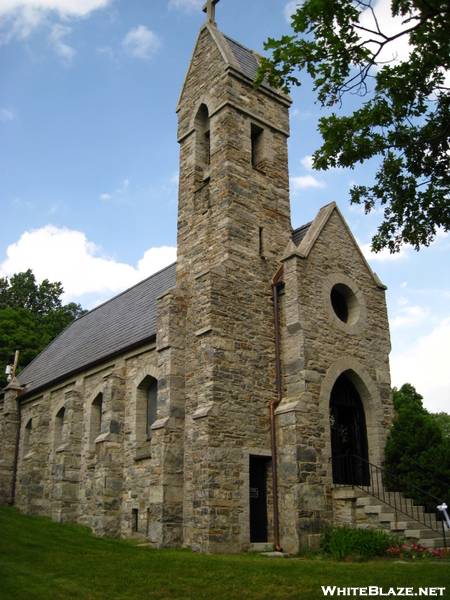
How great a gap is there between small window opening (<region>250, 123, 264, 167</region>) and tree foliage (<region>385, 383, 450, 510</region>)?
8631 mm

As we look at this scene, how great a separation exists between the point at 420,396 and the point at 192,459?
2540 cm

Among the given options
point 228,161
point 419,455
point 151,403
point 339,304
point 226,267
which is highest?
point 228,161

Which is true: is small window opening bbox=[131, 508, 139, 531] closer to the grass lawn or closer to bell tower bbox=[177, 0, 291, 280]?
the grass lawn

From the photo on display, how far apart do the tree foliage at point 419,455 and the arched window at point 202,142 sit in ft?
30.8

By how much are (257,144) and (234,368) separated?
25.0ft

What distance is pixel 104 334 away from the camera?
2370 cm

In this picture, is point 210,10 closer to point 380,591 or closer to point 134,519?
point 134,519

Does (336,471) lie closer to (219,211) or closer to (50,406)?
(219,211)

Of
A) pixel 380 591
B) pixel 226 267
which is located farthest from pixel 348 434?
pixel 380 591

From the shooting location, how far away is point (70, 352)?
84.8ft

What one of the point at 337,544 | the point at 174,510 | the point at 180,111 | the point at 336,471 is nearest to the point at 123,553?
the point at 174,510

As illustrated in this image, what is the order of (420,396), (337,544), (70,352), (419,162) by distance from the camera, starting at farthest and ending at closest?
(420,396) → (70,352) → (337,544) → (419,162)

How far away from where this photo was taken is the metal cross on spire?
19.8 m

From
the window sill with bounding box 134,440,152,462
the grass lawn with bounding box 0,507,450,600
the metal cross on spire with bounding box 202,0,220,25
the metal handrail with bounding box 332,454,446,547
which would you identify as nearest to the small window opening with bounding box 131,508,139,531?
the window sill with bounding box 134,440,152,462
